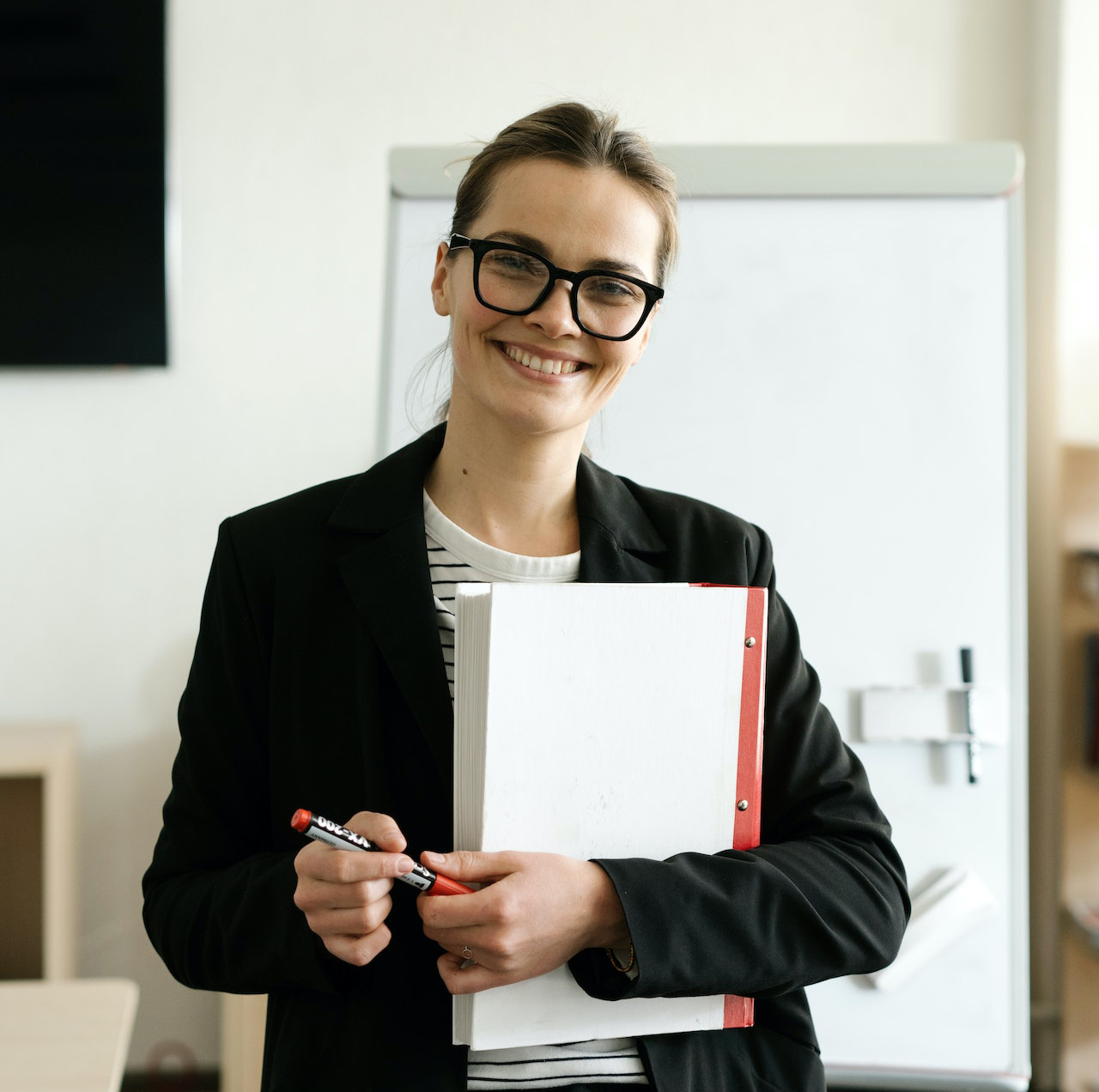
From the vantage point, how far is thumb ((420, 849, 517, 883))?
67 cm

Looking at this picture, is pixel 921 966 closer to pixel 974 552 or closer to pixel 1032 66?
pixel 974 552

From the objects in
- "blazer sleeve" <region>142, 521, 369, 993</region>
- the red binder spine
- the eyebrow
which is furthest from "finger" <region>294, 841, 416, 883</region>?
the eyebrow

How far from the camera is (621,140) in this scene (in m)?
0.90

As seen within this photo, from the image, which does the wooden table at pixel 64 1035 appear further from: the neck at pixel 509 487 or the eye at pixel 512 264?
the eye at pixel 512 264

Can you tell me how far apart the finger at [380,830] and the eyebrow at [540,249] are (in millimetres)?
448

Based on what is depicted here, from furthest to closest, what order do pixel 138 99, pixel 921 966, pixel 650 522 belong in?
1. pixel 138 99
2. pixel 921 966
3. pixel 650 522

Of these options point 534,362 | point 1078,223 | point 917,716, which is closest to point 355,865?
point 534,362

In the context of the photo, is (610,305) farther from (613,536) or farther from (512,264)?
(613,536)

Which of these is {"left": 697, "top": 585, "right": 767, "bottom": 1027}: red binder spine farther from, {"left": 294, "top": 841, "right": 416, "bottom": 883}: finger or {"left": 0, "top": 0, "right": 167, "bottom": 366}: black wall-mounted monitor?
{"left": 0, "top": 0, "right": 167, "bottom": 366}: black wall-mounted monitor

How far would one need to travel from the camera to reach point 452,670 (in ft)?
2.78

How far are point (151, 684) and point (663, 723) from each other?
1.73m

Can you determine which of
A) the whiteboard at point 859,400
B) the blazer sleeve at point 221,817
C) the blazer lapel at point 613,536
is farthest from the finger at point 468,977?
the whiteboard at point 859,400

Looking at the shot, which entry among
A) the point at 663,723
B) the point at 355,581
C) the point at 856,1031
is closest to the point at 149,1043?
the point at 856,1031

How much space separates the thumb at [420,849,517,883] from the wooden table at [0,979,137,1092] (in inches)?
24.4
